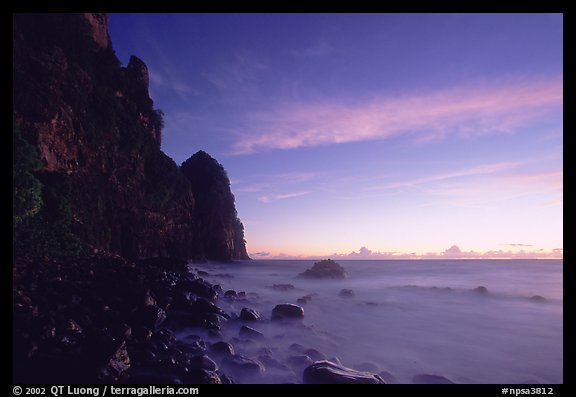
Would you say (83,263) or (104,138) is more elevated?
(104,138)

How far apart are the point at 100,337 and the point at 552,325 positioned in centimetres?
1638

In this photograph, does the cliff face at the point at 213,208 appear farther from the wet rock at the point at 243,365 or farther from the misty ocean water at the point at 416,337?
the wet rock at the point at 243,365

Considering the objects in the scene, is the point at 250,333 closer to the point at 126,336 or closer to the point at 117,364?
the point at 126,336

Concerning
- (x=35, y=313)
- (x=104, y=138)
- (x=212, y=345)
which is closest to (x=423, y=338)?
(x=212, y=345)

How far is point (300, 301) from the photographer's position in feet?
51.6

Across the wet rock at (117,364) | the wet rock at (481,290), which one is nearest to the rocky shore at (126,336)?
the wet rock at (117,364)

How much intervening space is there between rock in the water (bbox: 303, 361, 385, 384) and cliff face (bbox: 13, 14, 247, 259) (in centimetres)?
1008

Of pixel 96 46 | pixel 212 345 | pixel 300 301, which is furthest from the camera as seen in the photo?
pixel 96 46

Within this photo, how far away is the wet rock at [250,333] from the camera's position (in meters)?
9.99
